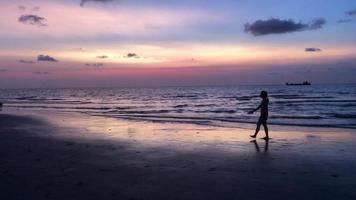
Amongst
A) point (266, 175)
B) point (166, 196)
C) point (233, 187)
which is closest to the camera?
point (166, 196)

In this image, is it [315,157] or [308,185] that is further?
[315,157]

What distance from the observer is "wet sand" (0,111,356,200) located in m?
7.94

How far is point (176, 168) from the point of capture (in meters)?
10.3

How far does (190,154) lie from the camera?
41.1ft

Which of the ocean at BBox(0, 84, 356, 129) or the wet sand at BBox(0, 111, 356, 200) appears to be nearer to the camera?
the wet sand at BBox(0, 111, 356, 200)

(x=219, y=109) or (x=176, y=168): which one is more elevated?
(x=176, y=168)

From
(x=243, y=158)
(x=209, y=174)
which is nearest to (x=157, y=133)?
(x=243, y=158)

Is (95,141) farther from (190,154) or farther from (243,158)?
(243,158)

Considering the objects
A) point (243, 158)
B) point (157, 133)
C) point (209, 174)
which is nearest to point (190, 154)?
point (243, 158)

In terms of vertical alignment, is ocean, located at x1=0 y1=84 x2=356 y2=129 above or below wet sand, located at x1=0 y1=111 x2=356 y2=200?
below

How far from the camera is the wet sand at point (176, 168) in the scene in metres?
7.94

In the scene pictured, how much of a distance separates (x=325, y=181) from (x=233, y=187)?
219cm

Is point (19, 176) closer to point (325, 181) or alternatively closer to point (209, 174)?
point (209, 174)

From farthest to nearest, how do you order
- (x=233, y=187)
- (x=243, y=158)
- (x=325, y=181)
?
(x=243, y=158) → (x=325, y=181) → (x=233, y=187)
